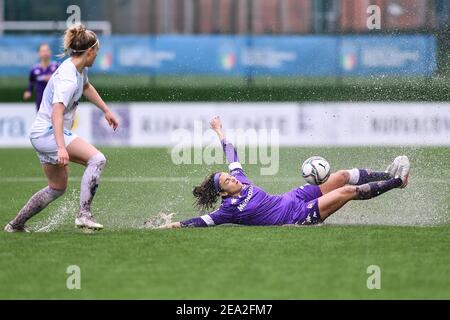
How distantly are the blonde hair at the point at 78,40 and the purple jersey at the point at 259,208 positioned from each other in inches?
83.0

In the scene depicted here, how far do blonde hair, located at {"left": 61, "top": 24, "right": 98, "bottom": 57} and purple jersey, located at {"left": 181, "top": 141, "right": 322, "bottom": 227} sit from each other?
2109 millimetres

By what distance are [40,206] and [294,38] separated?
18.2 m

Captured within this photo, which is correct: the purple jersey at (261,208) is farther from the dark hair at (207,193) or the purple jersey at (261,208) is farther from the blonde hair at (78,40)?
the blonde hair at (78,40)

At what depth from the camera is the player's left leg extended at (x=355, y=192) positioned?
37.1 feet

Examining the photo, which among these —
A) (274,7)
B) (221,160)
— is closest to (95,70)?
(274,7)

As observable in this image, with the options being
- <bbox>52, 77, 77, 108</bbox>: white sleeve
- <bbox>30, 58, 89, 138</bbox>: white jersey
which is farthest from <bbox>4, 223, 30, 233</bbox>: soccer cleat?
<bbox>52, 77, 77, 108</bbox>: white sleeve

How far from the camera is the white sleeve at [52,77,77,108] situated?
34.6 ft

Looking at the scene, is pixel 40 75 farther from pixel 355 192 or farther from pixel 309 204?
pixel 355 192

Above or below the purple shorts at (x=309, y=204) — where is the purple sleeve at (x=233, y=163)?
above

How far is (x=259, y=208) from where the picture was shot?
1148 centimetres

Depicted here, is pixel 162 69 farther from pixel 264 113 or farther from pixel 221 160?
pixel 221 160

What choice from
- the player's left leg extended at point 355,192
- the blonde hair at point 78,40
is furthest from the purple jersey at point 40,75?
the player's left leg extended at point 355,192

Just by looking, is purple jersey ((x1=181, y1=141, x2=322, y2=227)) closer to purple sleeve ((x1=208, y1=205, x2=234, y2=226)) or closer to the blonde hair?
purple sleeve ((x1=208, y1=205, x2=234, y2=226))

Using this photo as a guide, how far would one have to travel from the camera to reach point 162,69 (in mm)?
28750
